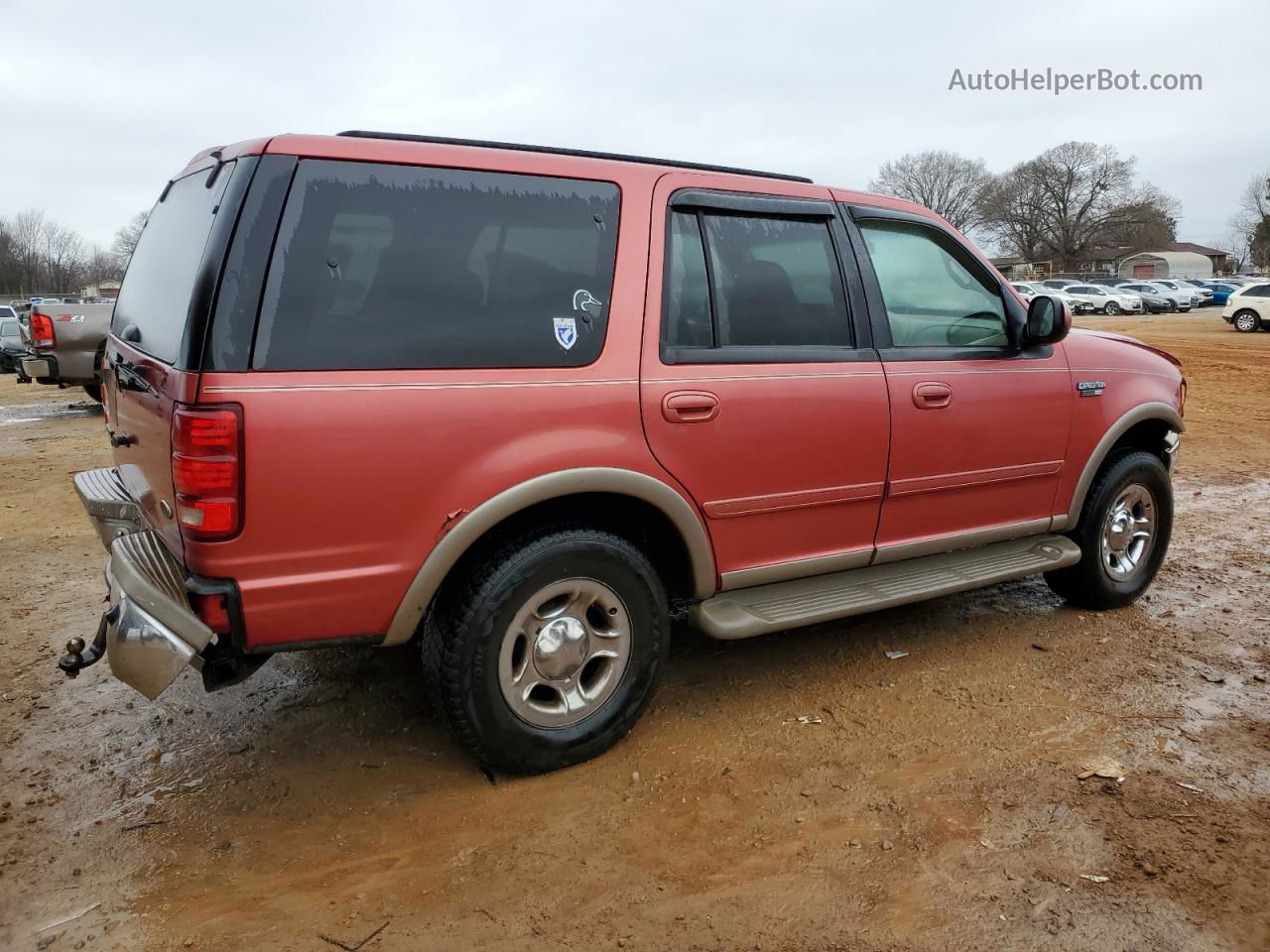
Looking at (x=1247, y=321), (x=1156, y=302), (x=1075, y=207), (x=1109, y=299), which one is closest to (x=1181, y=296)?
(x=1156, y=302)

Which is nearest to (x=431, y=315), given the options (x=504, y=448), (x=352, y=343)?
(x=352, y=343)

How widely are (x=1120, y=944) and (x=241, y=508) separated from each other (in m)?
2.56

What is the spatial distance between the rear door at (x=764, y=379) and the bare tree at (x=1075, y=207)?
90.9 m

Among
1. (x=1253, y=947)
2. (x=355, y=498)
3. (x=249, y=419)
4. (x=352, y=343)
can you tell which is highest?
(x=352, y=343)

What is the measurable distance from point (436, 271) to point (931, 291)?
2.24 metres

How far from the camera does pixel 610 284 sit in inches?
121

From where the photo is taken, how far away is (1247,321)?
2642cm

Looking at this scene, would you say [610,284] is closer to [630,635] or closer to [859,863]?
[630,635]

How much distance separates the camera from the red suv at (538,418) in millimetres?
2535

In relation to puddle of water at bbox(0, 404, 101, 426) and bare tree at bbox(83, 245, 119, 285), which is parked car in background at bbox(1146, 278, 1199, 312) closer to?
puddle of water at bbox(0, 404, 101, 426)

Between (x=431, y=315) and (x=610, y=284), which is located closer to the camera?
(x=431, y=315)

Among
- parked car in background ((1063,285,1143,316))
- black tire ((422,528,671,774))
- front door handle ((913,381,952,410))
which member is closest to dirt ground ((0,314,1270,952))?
black tire ((422,528,671,774))

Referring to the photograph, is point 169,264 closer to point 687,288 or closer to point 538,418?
point 538,418

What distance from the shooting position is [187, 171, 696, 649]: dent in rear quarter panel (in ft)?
8.22
